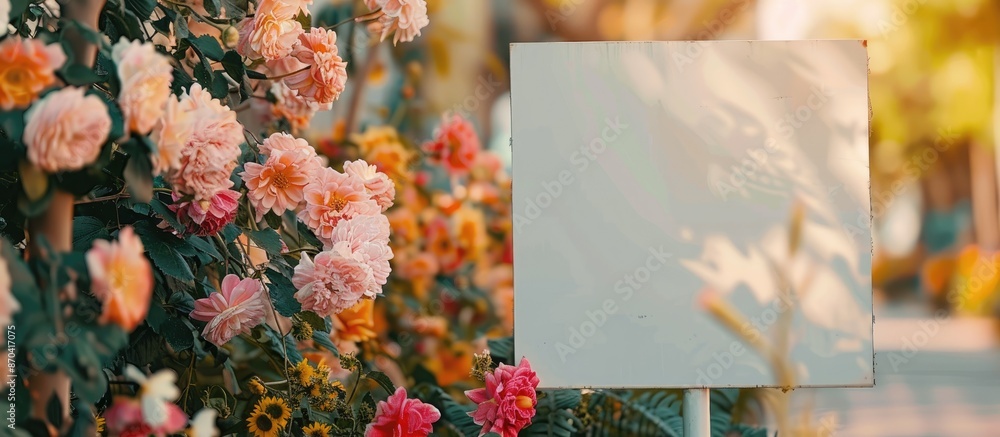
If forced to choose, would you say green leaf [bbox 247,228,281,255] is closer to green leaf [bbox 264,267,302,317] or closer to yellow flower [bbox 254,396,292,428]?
green leaf [bbox 264,267,302,317]

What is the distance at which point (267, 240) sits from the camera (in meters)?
1.17

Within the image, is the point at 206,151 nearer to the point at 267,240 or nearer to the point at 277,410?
the point at 267,240

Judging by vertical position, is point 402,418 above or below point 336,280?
below

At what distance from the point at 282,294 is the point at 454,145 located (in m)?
1.06

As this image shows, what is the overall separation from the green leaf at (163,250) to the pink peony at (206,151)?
0.40 feet

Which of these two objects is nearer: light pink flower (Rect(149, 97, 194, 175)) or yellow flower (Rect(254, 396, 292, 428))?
light pink flower (Rect(149, 97, 194, 175))

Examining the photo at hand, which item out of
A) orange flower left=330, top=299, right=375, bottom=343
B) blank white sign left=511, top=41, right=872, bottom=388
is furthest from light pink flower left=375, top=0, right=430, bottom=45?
orange flower left=330, top=299, right=375, bottom=343

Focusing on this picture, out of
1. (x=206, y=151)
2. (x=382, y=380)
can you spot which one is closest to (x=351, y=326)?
(x=382, y=380)

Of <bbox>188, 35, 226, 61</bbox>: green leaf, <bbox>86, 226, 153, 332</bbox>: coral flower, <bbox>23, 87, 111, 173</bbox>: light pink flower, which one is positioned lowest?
<bbox>86, 226, 153, 332</bbox>: coral flower

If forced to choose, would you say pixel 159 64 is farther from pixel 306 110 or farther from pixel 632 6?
pixel 632 6

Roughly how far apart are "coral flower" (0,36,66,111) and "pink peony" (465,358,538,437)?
2.18 feet

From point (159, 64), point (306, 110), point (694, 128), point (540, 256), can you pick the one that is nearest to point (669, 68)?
point (694, 128)

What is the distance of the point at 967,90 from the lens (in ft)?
8.61

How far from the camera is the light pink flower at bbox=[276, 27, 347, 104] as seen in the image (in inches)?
47.3
